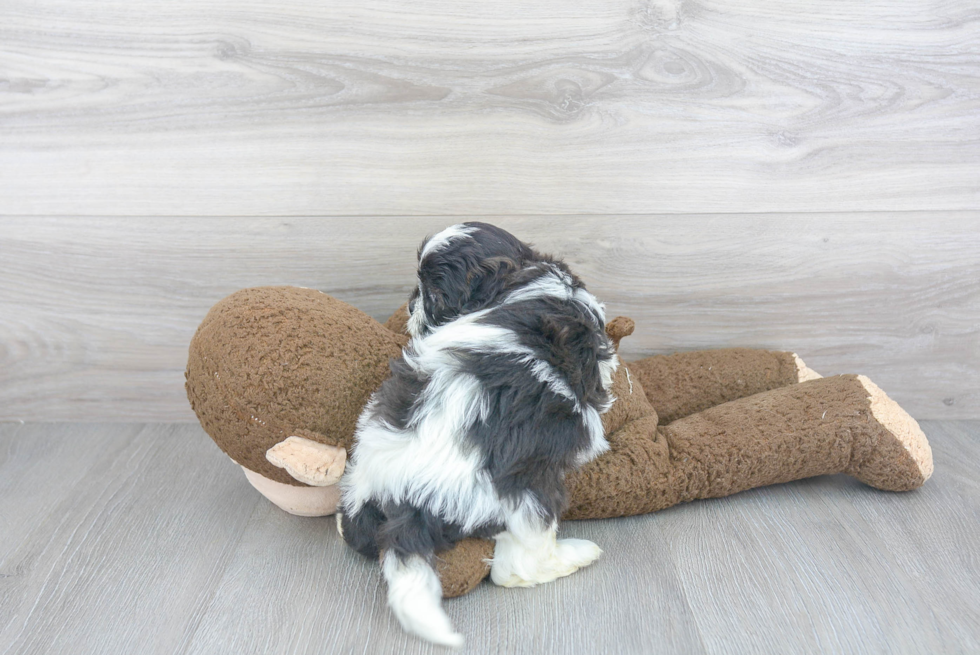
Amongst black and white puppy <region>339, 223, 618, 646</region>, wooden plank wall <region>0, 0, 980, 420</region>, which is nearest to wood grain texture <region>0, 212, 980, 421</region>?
wooden plank wall <region>0, 0, 980, 420</region>

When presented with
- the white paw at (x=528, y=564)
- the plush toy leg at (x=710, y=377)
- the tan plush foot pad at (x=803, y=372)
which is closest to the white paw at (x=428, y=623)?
the white paw at (x=528, y=564)

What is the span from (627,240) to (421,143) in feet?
1.64

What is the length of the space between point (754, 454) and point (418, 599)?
2.21 ft

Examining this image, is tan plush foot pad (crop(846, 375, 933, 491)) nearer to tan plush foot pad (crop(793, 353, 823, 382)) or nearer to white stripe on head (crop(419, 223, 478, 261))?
tan plush foot pad (crop(793, 353, 823, 382))

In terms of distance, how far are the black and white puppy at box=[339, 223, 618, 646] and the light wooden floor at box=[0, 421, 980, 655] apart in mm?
85

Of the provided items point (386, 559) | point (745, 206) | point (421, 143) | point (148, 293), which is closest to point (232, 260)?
point (148, 293)

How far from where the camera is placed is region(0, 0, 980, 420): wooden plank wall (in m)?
1.42

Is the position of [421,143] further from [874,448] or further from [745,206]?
[874,448]

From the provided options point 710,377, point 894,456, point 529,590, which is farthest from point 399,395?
point 894,456

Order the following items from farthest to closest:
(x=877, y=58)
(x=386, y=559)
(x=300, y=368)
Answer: (x=877, y=58) → (x=300, y=368) → (x=386, y=559)

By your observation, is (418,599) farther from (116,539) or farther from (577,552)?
(116,539)

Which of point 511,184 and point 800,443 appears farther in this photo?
point 511,184

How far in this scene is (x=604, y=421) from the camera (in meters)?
1.27

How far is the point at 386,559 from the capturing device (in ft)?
3.34
